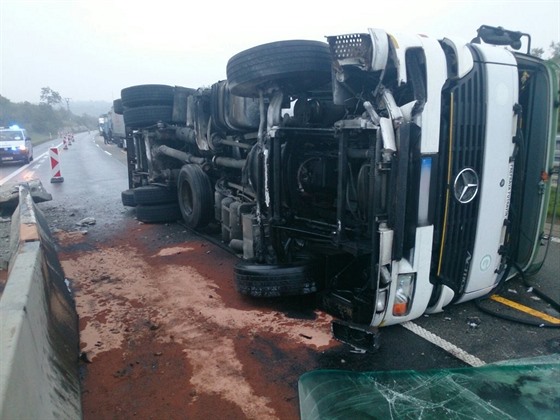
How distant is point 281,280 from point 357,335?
854 millimetres

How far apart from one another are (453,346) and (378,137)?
1.58 meters

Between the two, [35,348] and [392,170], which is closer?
[35,348]

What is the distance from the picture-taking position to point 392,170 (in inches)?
113

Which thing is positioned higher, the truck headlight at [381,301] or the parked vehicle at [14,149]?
the parked vehicle at [14,149]

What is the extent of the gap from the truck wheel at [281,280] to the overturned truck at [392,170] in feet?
0.04

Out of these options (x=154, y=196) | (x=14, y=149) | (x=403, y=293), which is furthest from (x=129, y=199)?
(x=14, y=149)

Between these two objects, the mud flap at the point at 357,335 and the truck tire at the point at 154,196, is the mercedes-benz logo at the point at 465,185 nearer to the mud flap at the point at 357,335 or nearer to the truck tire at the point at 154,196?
the mud flap at the point at 357,335

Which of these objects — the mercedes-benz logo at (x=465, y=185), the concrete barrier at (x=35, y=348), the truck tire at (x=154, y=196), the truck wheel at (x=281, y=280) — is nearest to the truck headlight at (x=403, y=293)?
the mercedes-benz logo at (x=465, y=185)

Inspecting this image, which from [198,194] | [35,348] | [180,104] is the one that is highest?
[180,104]

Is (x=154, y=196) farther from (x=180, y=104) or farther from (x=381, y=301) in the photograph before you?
(x=381, y=301)

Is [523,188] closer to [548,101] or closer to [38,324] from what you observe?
[548,101]

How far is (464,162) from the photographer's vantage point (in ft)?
10.0

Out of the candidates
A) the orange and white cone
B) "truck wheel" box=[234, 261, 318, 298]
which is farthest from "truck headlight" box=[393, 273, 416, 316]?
the orange and white cone

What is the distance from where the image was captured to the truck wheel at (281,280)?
12.1ft
